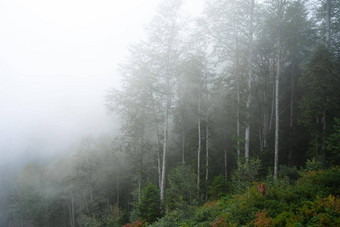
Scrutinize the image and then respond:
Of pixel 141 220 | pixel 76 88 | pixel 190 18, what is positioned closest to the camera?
pixel 141 220

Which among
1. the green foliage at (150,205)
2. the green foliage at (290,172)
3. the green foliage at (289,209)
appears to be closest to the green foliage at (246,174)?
the green foliage at (289,209)

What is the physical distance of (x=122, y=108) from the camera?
1452cm

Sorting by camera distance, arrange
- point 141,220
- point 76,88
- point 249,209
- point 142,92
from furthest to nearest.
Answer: point 76,88, point 142,92, point 141,220, point 249,209

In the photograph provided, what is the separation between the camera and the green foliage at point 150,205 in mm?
9884

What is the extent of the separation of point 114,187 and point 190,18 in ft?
93.0

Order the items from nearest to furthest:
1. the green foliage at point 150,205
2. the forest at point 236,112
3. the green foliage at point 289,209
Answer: the green foliage at point 289,209
the forest at point 236,112
the green foliage at point 150,205

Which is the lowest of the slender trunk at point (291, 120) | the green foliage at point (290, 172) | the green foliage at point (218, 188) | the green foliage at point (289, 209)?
the green foliage at point (218, 188)

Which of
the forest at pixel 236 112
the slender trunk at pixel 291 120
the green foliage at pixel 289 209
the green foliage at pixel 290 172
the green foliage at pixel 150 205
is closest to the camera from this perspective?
the green foliage at pixel 289 209

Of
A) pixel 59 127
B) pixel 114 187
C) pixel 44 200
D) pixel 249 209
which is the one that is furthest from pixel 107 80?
pixel 249 209

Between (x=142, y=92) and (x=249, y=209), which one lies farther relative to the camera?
(x=142, y=92)

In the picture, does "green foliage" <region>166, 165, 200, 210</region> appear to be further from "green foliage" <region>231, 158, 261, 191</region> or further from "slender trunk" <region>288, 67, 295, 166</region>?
"slender trunk" <region>288, 67, 295, 166</region>

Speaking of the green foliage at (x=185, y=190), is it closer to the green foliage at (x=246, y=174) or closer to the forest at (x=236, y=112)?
the forest at (x=236, y=112)

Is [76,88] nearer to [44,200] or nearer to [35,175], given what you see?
[35,175]

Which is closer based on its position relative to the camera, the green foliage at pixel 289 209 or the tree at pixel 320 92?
the green foliage at pixel 289 209
